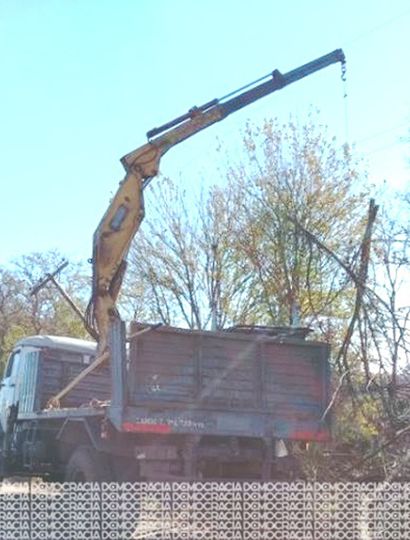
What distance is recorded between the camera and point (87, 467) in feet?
32.0

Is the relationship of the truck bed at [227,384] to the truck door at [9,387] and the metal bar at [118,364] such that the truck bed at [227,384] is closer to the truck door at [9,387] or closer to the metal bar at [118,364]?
the metal bar at [118,364]

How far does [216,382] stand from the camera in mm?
9266

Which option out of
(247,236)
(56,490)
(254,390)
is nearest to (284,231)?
(247,236)

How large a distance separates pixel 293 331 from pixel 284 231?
1133 centimetres

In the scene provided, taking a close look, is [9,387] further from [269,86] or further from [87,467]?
[269,86]

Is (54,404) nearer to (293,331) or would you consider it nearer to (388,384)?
(293,331)

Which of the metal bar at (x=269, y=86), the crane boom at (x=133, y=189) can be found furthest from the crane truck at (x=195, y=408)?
the metal bar at (x=269, y=86)

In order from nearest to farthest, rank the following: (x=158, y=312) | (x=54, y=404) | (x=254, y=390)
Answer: (x=254, y=390) < (x=54, y=404) < (x=158, y=312)

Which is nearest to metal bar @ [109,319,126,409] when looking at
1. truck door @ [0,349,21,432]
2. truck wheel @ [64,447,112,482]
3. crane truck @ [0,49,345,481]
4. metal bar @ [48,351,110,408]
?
crane truck @ [0,49,345,481]

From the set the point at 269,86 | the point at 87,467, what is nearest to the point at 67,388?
the point at 87,467

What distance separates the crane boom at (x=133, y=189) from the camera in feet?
40.5

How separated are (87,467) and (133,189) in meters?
4.88

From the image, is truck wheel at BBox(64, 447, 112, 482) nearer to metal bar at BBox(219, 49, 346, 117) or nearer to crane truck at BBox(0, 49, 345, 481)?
crane truck at BBox(0, 49, 345, 481)

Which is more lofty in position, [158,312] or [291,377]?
[158,312]
